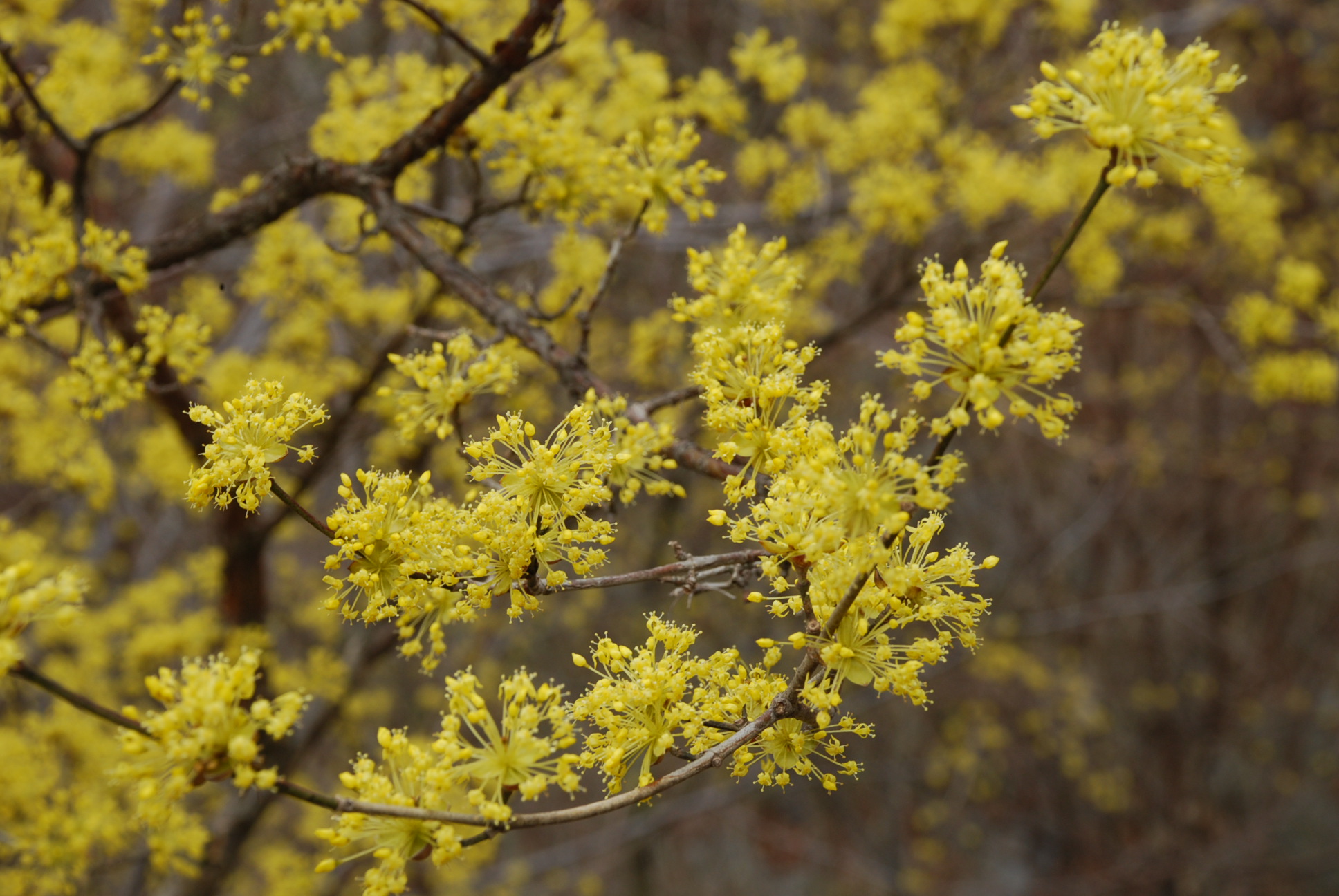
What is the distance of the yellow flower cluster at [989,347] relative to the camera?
5.34 ft

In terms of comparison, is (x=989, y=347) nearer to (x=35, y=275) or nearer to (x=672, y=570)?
(x=672, y=570)

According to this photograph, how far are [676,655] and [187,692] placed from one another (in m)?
1.02

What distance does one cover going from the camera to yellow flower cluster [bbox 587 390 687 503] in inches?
88.0

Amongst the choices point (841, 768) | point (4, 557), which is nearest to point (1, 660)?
point (841, 768)

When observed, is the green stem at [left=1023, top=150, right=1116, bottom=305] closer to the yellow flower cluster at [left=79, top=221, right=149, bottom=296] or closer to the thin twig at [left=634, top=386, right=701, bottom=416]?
the thin twig at [left=634, top=386, right=701, bottom=416]

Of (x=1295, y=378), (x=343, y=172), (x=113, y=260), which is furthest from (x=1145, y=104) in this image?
(x=1295, y=378)

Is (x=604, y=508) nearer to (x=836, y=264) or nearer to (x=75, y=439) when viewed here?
(x=836, y=264)

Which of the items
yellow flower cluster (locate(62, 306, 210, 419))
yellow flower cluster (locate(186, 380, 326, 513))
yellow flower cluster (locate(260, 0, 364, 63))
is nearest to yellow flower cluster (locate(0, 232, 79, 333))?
yellow flower cluster (locate(62, 306, 210, 419))

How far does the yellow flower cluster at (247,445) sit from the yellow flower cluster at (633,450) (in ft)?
2.49

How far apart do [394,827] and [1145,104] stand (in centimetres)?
224

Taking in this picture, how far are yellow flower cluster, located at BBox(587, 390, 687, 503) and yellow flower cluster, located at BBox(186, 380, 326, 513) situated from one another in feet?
2.49

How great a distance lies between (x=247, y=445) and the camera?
6.47ft

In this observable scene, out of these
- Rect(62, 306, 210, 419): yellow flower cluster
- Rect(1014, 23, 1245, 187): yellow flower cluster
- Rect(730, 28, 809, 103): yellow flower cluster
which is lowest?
Rect(1014, 23, 1245, 187): yellow flower cluster

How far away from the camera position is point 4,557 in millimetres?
4488
